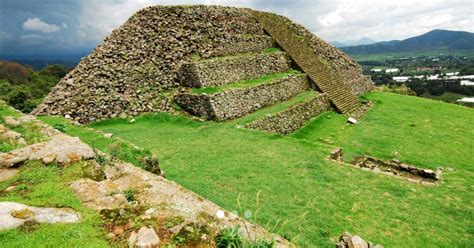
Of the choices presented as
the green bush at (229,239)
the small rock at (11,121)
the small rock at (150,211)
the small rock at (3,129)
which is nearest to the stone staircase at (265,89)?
the small rock at (11,121)

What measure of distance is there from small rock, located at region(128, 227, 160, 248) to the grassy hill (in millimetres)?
1221

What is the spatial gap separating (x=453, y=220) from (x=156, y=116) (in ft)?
43.2

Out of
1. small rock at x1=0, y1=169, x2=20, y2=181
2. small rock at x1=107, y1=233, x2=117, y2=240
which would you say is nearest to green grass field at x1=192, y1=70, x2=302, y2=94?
small rock at x1=0, y1=169, x2=20, y2=181

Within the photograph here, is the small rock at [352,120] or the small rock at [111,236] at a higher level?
the small rock at [111,236]

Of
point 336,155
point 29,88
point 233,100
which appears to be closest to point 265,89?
point 233,100

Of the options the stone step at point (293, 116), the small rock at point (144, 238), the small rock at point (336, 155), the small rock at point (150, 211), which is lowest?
the small rock at point (336, 155)

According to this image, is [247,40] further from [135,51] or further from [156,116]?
[156,116]

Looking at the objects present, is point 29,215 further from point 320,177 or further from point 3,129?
point 320,177

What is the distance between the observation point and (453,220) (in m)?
8.92

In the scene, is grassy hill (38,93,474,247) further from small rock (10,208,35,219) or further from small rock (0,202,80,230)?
small rock (10,208,35,219)

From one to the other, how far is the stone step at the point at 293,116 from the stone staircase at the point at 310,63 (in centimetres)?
135

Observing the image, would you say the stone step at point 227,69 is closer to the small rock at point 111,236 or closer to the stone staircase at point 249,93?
the stone staircase at point 249,93

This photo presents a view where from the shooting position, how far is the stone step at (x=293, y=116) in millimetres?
16797

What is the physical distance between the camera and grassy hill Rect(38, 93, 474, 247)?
815cm
